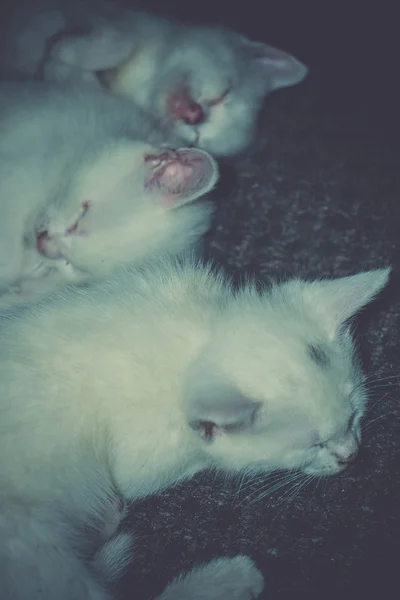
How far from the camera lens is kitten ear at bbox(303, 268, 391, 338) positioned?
1.37 metres

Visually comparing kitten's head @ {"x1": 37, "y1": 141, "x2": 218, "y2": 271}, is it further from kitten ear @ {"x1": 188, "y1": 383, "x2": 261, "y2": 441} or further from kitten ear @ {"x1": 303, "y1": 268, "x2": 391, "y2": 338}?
kitten ear @ {"x1": 188, "y1": 383, "x2": 261, "y2": 441}

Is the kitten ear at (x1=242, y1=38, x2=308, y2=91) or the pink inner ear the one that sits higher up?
the kitten ear at (x1=242, y1=38, x2=308, y2=91)

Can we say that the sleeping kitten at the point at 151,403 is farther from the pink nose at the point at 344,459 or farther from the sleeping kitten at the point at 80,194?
the sleeping kitten at the point at 80,194

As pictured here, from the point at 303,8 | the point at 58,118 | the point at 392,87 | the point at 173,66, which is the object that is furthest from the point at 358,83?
the point at 58,118

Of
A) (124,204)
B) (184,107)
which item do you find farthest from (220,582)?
(184,107)

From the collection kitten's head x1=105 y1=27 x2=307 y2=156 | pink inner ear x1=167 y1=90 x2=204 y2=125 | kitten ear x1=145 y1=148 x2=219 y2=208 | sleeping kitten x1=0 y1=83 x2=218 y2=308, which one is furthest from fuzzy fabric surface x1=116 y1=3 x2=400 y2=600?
kitten ear x1=145 y1=148 x2=219 y2=208

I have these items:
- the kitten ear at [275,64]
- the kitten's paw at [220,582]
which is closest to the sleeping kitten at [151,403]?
the kitten's paw at [220,582]

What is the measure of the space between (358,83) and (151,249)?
3.87ft

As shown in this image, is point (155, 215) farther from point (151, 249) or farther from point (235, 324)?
point (235, 324)

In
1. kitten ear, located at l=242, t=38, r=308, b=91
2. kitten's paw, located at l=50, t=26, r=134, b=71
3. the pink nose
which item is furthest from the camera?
kitten ear, located at l=242, t=38, r=308, b=91

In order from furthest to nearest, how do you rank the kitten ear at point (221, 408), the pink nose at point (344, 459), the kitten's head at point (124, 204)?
the kitten's head at point (124, 204), the pink nose at point (344, 459), the kitten ear at point (221, 408)

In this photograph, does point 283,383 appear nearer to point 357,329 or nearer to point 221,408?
point 221,408

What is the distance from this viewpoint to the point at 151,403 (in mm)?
1344

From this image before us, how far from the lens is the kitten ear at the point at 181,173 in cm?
143
